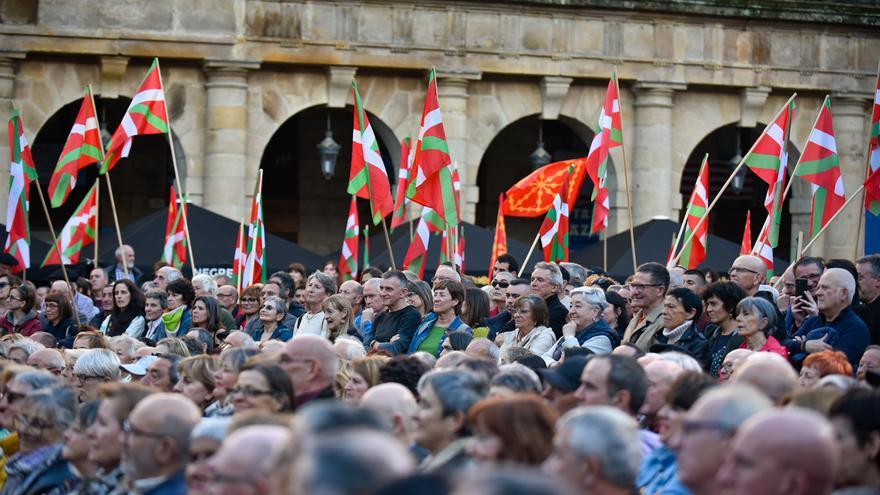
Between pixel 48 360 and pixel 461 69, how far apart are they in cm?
1456

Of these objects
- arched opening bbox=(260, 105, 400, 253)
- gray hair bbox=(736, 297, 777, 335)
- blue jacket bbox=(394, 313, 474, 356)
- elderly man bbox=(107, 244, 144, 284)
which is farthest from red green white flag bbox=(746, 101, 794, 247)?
arched opening bbox=(260, 105, 400, 253)

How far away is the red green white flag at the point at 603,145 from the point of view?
16.9 m

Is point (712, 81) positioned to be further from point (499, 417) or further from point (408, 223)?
point (499, 417)

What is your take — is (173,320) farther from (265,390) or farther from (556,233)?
(265,390)

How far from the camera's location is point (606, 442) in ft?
18.5

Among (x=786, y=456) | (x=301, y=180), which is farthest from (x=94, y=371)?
(x=301, y=180)

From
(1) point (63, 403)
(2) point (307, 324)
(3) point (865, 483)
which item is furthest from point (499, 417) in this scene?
(2) point (307, 324)

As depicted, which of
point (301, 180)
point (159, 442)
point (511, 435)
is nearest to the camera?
point (511, 435)

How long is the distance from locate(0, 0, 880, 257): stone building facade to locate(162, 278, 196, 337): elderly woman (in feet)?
29.9

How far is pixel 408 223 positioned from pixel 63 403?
1346cm

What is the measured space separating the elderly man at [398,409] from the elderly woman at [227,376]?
167 cm

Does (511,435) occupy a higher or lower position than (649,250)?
lower

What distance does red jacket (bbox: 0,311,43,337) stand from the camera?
1530cm

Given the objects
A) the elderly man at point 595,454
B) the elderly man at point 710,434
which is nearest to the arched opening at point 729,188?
the elderly man at point 710,434
